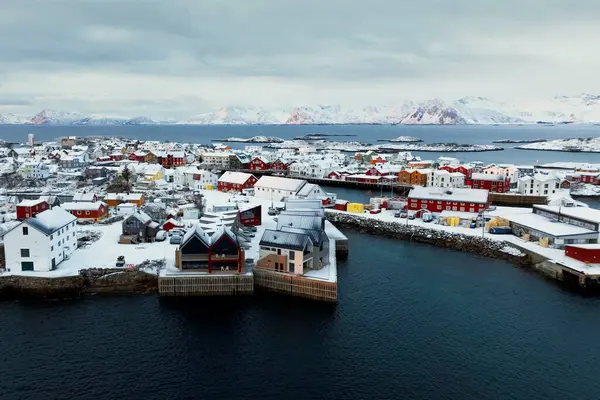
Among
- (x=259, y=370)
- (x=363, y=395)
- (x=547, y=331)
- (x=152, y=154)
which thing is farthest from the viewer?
(x=152, y=154)

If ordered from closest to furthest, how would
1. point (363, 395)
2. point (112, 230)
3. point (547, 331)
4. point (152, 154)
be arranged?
point (363, 395) < point (547, 331) < point (112, 230) < point (152, 154)

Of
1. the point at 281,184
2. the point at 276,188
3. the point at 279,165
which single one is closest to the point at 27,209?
the point at 276,188

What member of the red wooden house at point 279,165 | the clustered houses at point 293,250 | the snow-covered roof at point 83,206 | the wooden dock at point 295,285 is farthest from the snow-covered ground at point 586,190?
the snow-covered roof at point 83,206

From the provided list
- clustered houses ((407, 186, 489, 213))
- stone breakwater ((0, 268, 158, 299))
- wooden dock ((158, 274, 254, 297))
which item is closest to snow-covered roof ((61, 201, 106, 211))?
stone breakwater ((0, 268, 158, 299))

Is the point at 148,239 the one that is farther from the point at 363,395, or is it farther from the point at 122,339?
the point at 363,395

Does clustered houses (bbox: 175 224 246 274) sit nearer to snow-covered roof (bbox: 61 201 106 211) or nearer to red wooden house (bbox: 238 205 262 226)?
red wooden house (bbox: 238 205 262 226)

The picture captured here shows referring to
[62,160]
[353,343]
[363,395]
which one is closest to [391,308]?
[353,343]

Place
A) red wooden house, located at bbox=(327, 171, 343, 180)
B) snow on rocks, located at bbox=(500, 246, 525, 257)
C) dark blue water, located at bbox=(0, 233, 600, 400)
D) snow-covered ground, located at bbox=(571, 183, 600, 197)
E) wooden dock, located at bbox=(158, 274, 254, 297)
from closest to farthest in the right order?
dark blue water, located at bbox=(0, 233, 600, 400) < wooden dock, located at bbox=(158, 274, 254, 297) < snow on rocks, located at bbox=(500, 246, 525, 257) < snow-covered ground, located at bbox=(571, 183, 600, 197) < red wooden house, located at bbox=(327, 171, 343, 180)
